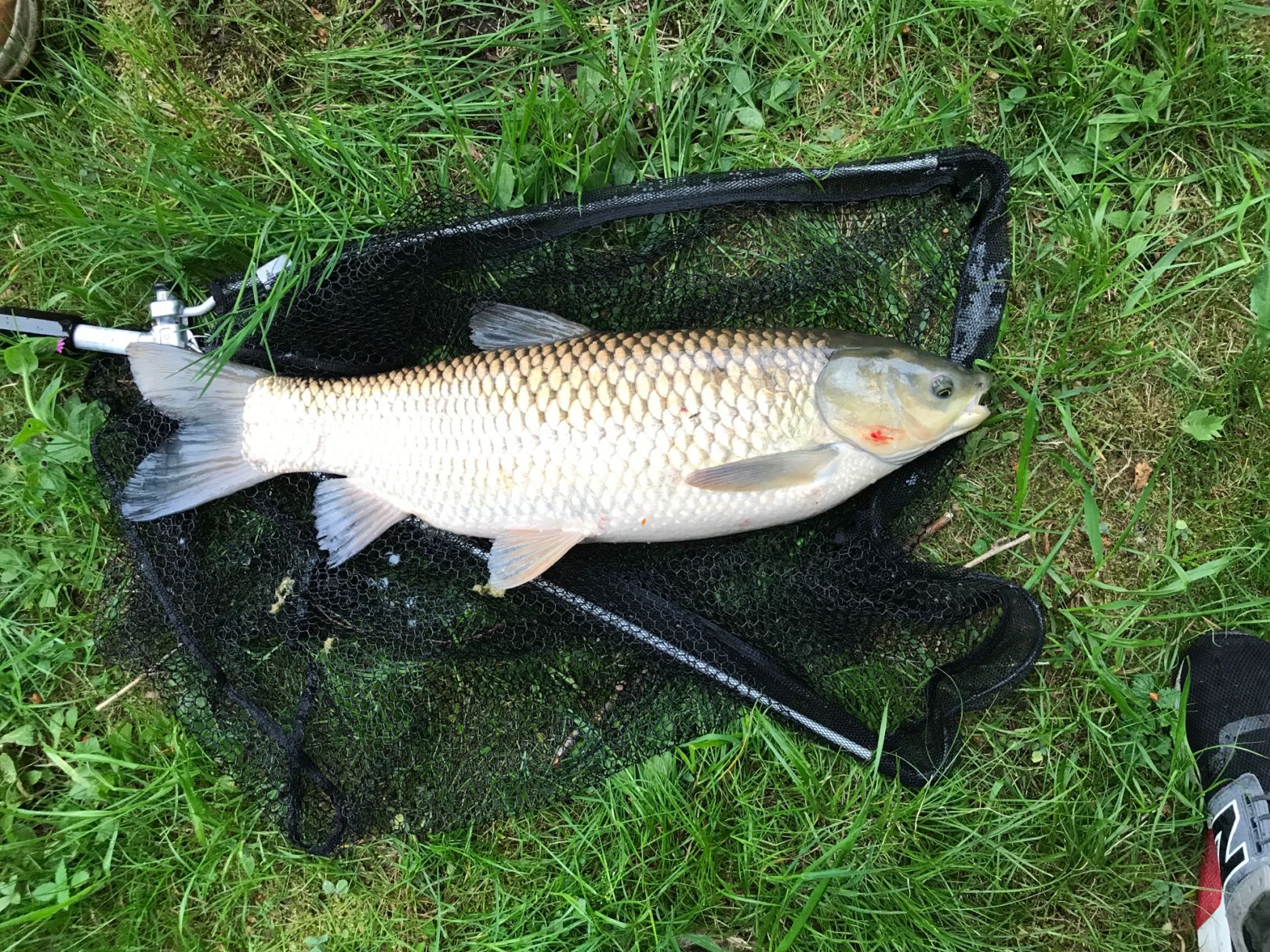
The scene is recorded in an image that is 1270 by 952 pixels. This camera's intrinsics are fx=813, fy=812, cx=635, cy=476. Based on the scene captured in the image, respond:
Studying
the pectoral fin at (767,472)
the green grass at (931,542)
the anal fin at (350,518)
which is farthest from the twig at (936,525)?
the anal fin at (350,518)

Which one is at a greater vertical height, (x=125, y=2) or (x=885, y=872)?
(x=125, y=2)

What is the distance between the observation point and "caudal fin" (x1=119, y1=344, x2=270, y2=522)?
1783 mm

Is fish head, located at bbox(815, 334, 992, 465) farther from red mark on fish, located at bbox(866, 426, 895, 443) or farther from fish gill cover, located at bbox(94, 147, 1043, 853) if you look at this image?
fish gill cover, located at bbox(94, 147, 1043, 853)

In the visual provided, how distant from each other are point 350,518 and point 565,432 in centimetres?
54

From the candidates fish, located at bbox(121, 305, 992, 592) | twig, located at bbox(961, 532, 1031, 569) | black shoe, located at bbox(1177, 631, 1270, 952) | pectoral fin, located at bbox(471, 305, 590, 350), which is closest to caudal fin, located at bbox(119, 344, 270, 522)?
fish, located at bbox(121, 305, 992, 592)

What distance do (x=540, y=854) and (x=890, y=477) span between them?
3.95 feet

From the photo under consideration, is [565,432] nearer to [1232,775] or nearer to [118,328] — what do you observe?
[118,328]

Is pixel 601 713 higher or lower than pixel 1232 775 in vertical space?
lower

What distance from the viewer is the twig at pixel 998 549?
6.25 ft

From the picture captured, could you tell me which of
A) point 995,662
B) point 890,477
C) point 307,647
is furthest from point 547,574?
point 995,662

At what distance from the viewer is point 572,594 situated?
1.80 metres

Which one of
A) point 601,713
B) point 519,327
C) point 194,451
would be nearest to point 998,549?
point 601,713

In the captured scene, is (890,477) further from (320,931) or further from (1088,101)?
(320,931)

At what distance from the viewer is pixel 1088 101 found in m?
1.91
